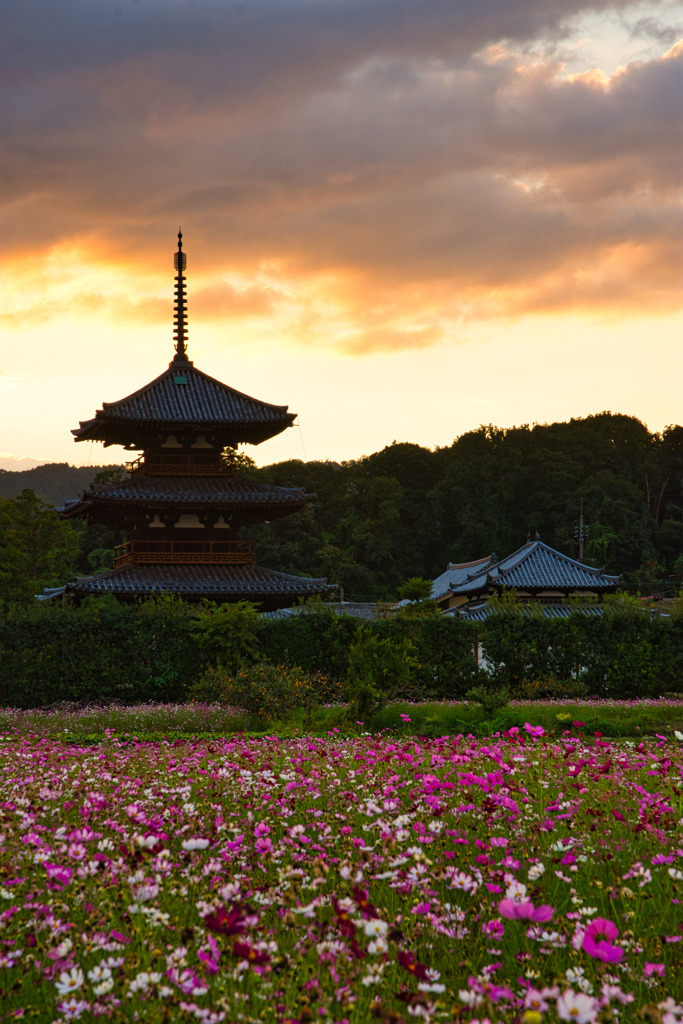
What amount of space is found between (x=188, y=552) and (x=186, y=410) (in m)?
4.85

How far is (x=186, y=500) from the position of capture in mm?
26891

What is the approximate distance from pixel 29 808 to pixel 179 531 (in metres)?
22.7

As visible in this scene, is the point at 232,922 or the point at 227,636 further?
the point at 227,636

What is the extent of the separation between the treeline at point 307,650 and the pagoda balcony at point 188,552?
3.43 metres

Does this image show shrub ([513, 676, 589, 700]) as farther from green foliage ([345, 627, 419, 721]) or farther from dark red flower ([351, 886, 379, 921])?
dark red flower ([351, 886, 379, 921])

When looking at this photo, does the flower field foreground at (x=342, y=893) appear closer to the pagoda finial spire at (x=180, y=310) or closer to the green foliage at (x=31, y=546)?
the pagoda finial spire at (x=180, y=310)

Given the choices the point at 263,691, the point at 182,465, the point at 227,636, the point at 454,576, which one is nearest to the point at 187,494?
the point at 182,465

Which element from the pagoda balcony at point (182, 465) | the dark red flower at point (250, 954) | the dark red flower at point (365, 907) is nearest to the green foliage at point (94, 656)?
the pagoda balcony at point (182, 465)

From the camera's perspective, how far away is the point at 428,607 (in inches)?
1304

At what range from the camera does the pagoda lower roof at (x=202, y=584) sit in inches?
1034

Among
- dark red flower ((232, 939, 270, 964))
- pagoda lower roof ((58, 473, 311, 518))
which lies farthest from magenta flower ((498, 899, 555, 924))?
pagoda lower roof ((58, 473, 311, 518))

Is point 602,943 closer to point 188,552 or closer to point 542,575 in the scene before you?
point 188,552

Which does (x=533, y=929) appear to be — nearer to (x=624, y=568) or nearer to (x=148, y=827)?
(x=148, y=827)

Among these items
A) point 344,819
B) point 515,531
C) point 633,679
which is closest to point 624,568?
point 515,531
